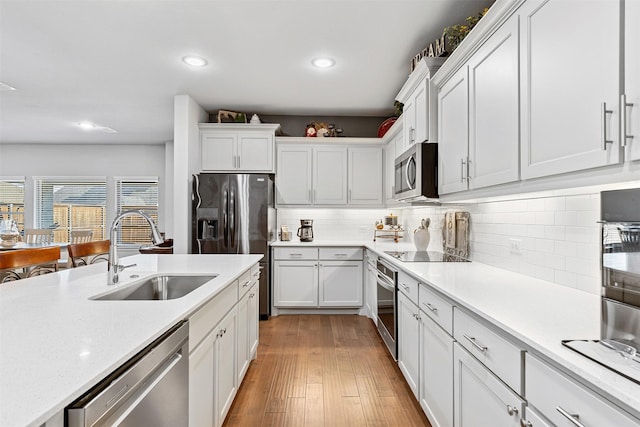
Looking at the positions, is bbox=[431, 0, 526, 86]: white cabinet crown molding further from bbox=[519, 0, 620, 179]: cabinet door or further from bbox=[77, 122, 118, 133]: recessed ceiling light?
bbox=[77, 122, 118, 133]: recessed ceiling light

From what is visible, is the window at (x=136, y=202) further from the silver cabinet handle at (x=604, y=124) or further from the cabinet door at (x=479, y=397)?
the silver cabinet handle at (x=604, y=124)

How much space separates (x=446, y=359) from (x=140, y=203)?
6.42 m

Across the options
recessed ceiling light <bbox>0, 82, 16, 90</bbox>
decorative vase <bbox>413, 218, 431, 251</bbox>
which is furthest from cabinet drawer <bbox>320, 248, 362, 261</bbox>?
recessed ceiling light <bbox>0, 82, 16, 90</bbox>

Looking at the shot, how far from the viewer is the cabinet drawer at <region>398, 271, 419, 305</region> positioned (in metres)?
2.11

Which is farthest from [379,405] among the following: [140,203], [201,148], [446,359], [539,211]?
[140,203]

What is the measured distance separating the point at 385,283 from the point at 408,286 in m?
0.61

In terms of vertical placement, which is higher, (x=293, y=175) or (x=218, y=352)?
(x=293, y=175)

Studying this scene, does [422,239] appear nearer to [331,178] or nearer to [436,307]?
[331,178]

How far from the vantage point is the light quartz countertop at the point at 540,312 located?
29.1 inches

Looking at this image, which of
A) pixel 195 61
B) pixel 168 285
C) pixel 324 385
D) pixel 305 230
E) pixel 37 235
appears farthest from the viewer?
pixel 37 235

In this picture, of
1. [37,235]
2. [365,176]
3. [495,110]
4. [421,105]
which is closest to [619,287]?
[495,110]

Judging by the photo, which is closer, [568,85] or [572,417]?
[572,417]

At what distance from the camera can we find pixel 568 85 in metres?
1.15

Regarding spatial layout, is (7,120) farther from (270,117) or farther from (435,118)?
(435,118)
